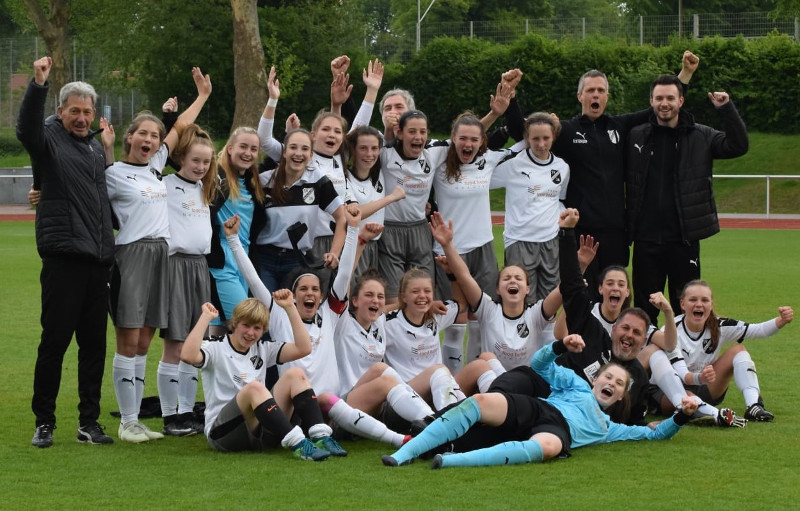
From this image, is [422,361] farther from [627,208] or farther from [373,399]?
[627,208]

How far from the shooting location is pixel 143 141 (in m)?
6.82

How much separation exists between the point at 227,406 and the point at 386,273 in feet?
6.88

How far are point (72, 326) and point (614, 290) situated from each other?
3.32 metres

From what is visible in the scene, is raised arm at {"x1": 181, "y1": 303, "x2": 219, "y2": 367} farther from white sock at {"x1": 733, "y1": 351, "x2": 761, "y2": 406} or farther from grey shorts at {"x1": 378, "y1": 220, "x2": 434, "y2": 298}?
white sock at {"x1": 733, "y1": 351, "x2": 761, "y2": 406}

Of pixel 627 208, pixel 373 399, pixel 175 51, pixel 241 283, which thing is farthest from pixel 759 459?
pixel 175 51

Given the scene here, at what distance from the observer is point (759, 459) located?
240 inches

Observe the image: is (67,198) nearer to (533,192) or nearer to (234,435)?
(234,435)

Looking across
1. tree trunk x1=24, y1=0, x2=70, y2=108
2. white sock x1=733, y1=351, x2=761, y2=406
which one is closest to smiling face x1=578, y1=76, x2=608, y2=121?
white sock x1=733, y1=351, x2=761, y2=406

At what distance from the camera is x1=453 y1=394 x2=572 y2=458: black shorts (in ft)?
20.1

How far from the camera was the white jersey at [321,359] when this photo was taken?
266 inches

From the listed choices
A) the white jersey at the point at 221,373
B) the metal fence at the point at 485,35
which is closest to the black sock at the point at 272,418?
the white jersey at the point at 221,373

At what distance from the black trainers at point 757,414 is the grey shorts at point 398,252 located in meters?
2.26

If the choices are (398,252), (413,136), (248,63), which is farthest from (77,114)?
(248,63)

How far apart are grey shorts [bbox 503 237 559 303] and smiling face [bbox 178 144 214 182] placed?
2.33 m
